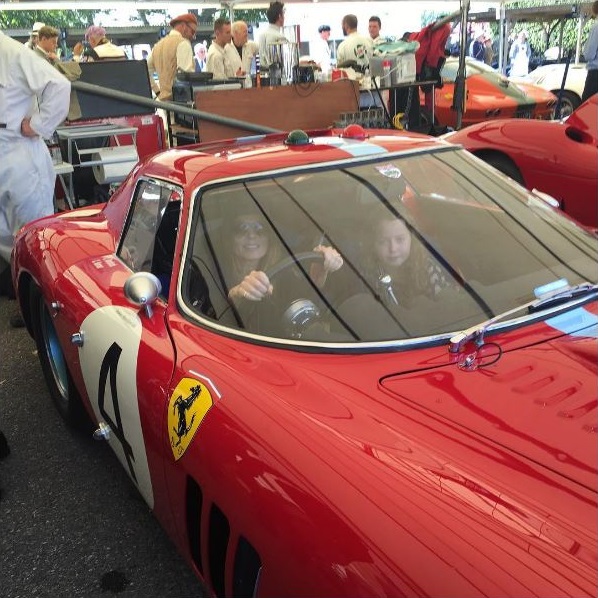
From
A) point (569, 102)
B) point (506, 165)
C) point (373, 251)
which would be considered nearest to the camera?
point (373, 251)

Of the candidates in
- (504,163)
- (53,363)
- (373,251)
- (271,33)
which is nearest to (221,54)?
(271,33)

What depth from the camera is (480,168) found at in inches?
82.0

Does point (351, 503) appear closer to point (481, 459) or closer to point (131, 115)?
point (481, 459)

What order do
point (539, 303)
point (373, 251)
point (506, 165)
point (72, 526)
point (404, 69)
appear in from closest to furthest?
point (539, 303)
point (373, 251)
point (72, 526)
point (506, 165)
point (404, 69)

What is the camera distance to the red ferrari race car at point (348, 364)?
0.93 meters

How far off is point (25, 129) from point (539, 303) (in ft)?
11.7

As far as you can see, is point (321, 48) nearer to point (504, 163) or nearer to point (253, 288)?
point (504, 163)

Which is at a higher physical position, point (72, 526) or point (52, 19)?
point (52, 19)

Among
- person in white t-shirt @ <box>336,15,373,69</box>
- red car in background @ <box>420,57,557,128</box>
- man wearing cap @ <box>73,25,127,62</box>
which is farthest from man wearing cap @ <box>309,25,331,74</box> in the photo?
man wearing cap @ <box>73,25,127,62</box>

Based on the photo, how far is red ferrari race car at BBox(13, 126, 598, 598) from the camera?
93 centimetres

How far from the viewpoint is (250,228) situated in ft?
5.79

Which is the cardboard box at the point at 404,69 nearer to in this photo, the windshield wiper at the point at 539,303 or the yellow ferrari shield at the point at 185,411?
the windshield wiper at the point at 539,303

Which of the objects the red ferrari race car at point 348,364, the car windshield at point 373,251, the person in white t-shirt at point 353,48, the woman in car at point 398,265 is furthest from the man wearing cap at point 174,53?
the woman in car at point 398,265

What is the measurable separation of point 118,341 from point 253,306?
398 mm
